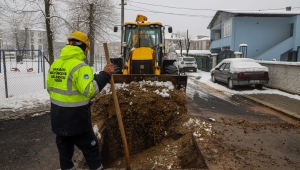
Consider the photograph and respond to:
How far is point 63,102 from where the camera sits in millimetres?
2961

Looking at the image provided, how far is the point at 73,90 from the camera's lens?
297 centimetres

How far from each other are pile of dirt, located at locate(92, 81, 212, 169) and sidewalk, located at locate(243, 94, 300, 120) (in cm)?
409

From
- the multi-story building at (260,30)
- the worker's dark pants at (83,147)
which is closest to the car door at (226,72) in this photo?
the worker's dark pants at (83,147)

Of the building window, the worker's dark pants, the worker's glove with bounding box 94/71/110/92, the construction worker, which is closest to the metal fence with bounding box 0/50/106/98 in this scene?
the worker's dark pants

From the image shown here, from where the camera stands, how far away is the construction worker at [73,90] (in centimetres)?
294

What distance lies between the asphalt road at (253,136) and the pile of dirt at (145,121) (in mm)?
705

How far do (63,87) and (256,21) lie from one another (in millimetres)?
28180

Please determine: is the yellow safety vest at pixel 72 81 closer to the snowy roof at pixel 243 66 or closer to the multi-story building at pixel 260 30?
the snowy roof at pixel 243 66

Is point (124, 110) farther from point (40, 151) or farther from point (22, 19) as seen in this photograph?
point (22, 19)

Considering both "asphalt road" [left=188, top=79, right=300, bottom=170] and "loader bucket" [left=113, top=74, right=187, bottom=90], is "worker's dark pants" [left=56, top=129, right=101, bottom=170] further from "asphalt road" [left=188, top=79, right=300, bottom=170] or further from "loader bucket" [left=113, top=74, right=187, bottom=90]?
"loader bucket" [left=113, top=74, right=187, bottom=90]

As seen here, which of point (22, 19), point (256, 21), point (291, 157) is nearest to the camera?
point (291, 157)

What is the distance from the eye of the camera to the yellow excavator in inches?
292

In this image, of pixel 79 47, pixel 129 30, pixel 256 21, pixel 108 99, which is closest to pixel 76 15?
pixel 129 30

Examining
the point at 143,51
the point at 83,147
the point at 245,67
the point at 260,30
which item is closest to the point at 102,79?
the point at 83,147
